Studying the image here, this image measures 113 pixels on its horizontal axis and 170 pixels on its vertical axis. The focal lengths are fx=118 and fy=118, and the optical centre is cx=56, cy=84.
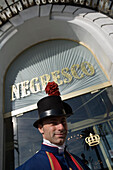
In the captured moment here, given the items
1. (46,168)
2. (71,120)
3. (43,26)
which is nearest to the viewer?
(46,168)

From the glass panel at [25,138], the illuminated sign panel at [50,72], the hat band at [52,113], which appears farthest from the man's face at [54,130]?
the illuminated sign panel at [50,72]

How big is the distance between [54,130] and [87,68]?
2615mm

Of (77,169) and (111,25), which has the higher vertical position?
(111,25)

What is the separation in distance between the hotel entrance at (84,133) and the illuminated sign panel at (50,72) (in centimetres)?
38

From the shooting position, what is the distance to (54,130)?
1.21 meters

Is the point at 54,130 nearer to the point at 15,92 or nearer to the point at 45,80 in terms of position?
the point at 45,80

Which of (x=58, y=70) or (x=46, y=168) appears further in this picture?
(x=58, y=70)

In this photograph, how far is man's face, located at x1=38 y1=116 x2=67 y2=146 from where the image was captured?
120 cm

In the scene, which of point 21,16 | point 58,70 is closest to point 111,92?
point 58,70

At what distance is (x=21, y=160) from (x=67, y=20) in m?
4.02

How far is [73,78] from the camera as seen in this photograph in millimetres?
3418

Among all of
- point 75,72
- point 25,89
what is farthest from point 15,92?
point 75,72

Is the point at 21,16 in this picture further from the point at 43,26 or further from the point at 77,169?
the point at 77,169

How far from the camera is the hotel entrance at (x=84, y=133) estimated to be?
2.48 m
